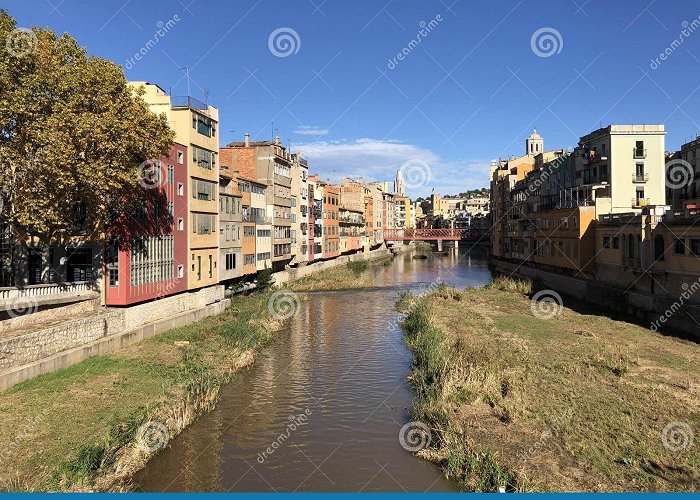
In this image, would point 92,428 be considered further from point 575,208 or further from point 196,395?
point 575,208

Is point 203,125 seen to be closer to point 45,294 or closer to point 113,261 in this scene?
point 113,261

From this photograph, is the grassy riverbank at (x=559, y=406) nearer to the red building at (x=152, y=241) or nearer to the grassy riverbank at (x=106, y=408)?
the grassy riverbank at (x=106, y=408)

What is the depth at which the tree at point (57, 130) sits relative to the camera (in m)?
23.6

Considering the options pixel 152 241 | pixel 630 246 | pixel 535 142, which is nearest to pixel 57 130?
pixel 152 241

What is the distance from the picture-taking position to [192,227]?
38.5m

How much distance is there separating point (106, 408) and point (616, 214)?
149 ft

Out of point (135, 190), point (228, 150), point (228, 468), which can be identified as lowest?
point (228, 468)

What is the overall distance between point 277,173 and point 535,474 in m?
50.1

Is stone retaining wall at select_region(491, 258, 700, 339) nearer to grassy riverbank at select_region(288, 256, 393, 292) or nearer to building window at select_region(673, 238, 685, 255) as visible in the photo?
building window at select_region(673, 238, 685, 255)

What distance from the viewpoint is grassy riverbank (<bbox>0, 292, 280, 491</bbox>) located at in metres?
14.7

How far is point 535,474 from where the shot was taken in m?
14.6

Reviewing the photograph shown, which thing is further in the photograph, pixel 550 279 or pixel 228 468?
pixel 550 279

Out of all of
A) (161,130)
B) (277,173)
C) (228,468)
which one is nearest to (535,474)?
(228,468)

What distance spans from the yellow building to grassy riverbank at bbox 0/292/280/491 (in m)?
10.0
